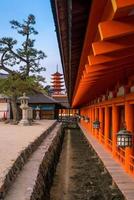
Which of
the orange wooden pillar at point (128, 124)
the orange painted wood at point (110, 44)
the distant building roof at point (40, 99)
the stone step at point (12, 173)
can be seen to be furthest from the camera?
the distant building roof at point (40, 99)

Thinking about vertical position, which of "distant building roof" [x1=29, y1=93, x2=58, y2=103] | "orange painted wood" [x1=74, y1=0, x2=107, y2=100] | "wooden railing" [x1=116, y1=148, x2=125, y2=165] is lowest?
"wooden railing" [x1=116, y1=148, x2=125, y2=165]

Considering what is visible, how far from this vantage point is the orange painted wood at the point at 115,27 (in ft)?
11.2

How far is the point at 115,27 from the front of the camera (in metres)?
3.46

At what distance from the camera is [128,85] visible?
33.5ft

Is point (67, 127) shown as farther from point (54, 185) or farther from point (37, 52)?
point (54, 185)

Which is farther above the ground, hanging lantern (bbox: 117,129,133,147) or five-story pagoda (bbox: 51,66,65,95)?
five-story pagoda (bbox: 51,66,65,95)

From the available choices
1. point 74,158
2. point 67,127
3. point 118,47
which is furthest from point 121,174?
point 67,127

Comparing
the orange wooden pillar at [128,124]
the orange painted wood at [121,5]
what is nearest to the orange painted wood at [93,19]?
the orange painted wood at [121,5]

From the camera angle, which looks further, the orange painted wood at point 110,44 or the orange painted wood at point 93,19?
the orange painted wood at point 110,44

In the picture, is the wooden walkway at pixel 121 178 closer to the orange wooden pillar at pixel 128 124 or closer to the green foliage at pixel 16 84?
the orange wooden pillar at pixel 128 124

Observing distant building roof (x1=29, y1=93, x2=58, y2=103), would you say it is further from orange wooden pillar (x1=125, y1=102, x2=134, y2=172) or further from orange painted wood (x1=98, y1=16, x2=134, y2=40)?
orange painted wood (x1=98, y1=16, x2=134, y2=40)

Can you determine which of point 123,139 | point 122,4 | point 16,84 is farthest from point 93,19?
point 16,84

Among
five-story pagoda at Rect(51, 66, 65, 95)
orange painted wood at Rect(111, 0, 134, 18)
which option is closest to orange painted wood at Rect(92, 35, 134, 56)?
orange painted wood at Rect(111, 0, 134, 18)

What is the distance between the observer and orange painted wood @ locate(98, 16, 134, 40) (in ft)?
11.2
